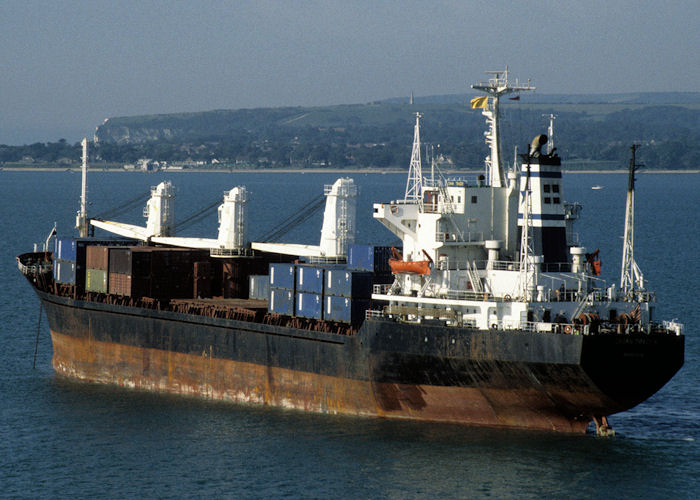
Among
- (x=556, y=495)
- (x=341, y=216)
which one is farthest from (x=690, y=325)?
(x=556, y=495)

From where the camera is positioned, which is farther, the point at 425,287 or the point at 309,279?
the point at 309,279

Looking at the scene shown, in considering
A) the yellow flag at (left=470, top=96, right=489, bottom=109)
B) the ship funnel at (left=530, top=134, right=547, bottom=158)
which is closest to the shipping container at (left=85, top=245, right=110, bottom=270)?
the yellow flag at (left=470, top=96, right=489, bottom=109)

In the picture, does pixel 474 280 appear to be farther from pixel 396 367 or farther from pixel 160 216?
pixel 160 216

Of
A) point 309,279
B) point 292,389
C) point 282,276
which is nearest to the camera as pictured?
point 292,389

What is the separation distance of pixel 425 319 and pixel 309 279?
19.6ft

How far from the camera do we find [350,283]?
4681 centimetres

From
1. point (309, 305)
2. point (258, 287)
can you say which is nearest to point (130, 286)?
point (258, 287)

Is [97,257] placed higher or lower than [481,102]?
lower

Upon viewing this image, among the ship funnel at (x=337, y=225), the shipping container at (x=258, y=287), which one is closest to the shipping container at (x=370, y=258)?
the ship funnel at (x=337, y=225)

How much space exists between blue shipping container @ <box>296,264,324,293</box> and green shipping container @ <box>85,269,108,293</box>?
12.0 meters

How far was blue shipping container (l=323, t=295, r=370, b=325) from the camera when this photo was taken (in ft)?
154

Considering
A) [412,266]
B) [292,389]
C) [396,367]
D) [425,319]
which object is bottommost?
[292,389]

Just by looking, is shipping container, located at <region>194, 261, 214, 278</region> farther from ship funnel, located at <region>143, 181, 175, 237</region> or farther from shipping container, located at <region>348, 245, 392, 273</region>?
shipping container, located at <region>348, 245, 392, 273</region>

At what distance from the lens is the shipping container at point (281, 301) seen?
49250 millimetres
